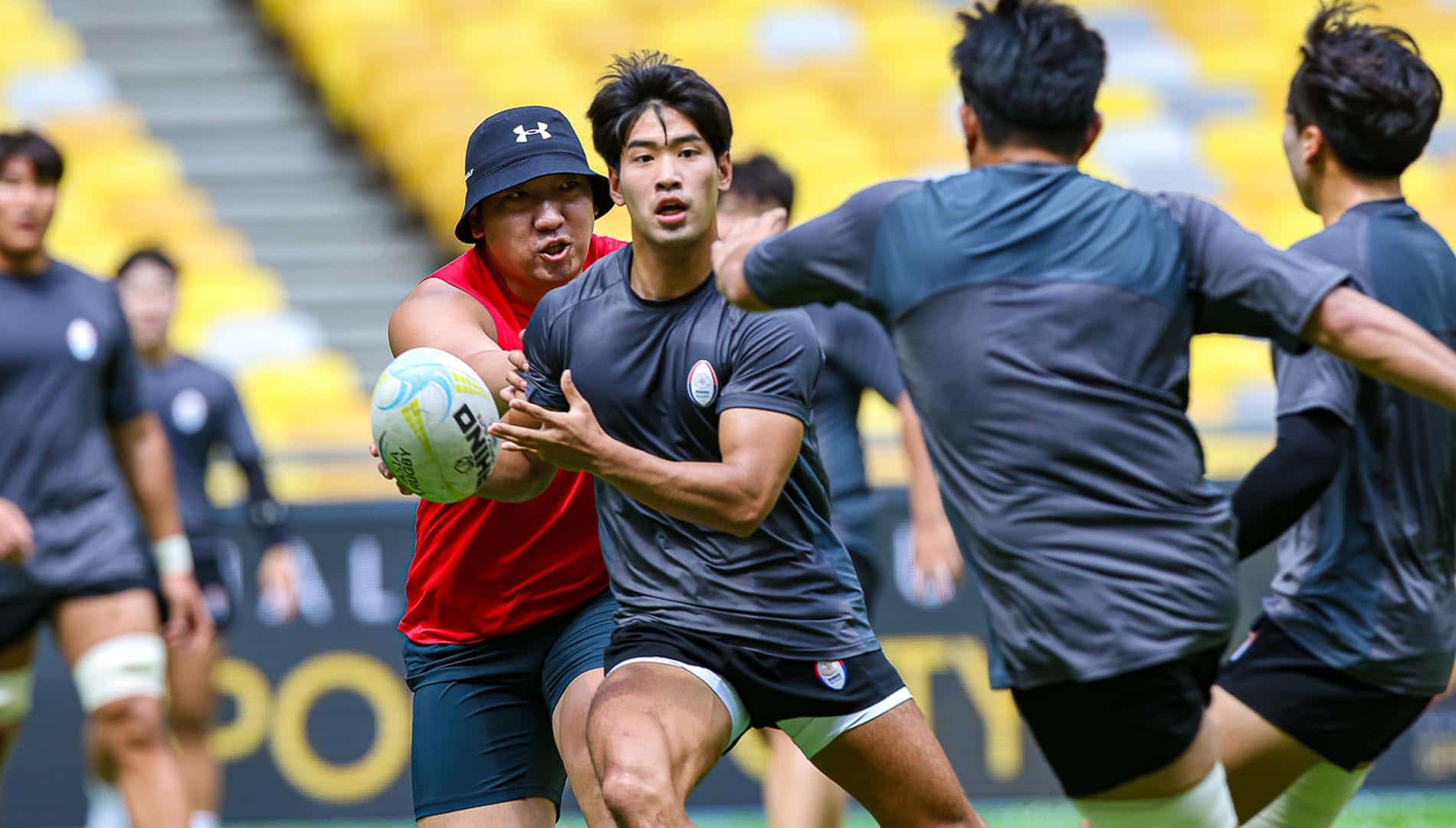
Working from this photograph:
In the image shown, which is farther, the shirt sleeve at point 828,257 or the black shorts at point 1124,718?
the shirt sleeve at point 828,257

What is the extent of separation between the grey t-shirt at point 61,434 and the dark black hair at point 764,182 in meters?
2.32

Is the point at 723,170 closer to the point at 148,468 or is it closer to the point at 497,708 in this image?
the point at 497,708

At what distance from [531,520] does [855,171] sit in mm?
8956

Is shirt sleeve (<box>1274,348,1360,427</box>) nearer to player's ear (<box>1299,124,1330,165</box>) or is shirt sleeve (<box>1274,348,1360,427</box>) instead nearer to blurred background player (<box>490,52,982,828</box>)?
player's ear (<box>1299,124,1330,165</box>)

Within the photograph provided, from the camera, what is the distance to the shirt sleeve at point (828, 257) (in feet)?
12.2

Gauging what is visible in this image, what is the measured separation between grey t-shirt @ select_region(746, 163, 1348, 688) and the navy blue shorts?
1.39 m

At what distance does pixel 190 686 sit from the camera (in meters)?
8.34

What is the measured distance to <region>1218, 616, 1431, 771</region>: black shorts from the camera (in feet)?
14.1

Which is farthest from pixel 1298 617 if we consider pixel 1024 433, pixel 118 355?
pixel 118 355

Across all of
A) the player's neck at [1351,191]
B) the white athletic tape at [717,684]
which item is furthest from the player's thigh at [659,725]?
the player's neck at [1351,191]

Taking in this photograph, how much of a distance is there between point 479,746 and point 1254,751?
1.86 meters

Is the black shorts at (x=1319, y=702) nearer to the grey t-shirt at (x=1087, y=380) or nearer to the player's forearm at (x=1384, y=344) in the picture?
the grey t-shirt at (x=1087, y=380)

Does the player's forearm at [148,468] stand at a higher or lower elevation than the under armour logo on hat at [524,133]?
lower

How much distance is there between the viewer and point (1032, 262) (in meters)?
3.52
